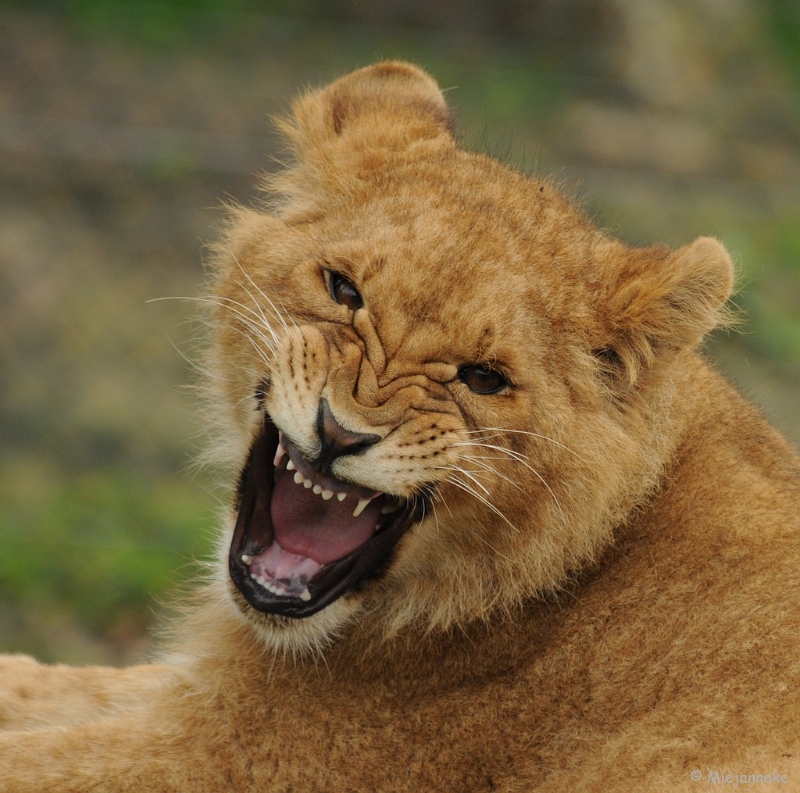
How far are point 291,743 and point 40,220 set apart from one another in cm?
642

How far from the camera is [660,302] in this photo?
12.6 feet

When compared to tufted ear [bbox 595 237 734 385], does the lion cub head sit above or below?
below

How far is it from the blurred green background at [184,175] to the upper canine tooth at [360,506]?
3.54 meters

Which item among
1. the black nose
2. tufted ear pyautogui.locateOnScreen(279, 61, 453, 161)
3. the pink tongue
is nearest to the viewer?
the black nose

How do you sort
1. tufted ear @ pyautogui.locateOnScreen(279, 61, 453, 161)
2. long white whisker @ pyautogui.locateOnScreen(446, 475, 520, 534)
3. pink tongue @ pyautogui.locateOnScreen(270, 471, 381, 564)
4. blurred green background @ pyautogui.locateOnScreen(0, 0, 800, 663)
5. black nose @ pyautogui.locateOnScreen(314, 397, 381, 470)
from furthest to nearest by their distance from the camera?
1. blurred green background @ pyautogui.locateOnScreen(0, 0, 800, 663)
2. tufted ear @ pyautogui.locateOnScreen(279, 61, 453, 161)
3. pink tongue @ pyautogui.locateOnScreen(270, 471, 381, 564)
4. long white whisker @ pyautogui.locateOnScreen(446, 475, 520, 534)
5. black nose @ pyautogui.locateOnScreen(314, 397, 381, 470)

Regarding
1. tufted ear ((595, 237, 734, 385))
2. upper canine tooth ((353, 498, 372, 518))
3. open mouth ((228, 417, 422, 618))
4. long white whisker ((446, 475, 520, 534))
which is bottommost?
open mouth ((228, 417, 422, 618))

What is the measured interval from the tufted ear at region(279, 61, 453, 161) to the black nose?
1237 mm

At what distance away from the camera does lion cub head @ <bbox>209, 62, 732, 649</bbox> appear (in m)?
3.64

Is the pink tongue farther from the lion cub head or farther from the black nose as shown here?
the black nose

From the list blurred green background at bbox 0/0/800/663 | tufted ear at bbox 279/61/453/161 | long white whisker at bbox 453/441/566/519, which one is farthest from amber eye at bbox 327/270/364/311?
blurred green background at bbox 0/0/800/663

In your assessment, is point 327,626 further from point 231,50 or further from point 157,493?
point 231,50

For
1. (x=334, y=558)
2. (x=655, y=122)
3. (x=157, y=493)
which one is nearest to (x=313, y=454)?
(x=334, y=558)

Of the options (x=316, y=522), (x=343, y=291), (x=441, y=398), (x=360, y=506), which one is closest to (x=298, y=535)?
(x=316, y=522)

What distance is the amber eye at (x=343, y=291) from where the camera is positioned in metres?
3.83
